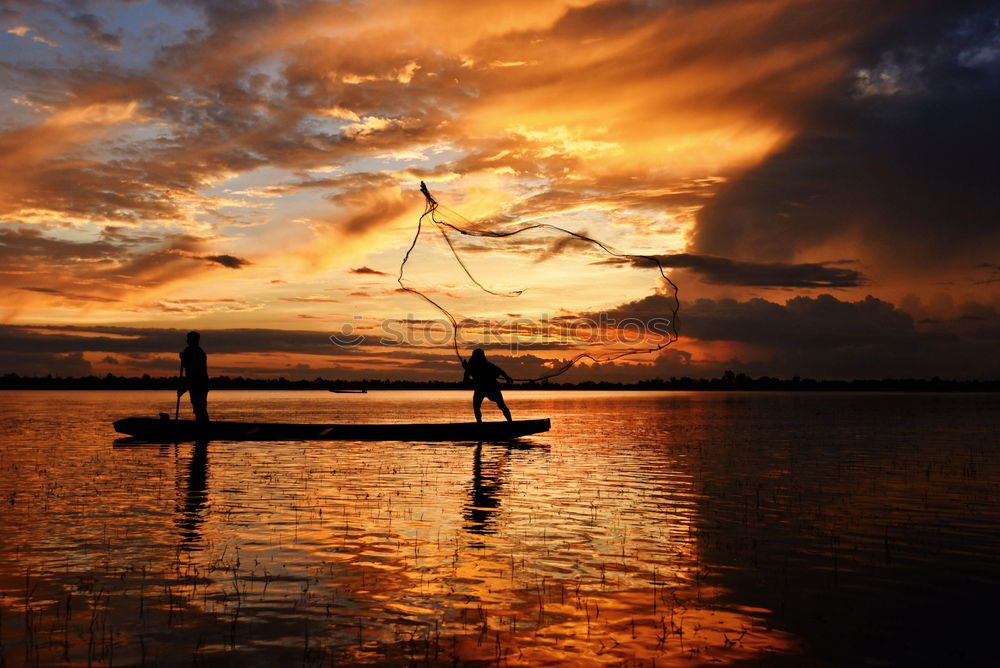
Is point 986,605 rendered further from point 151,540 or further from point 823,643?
point 151,540

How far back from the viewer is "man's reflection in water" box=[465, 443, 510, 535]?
15.5 metres

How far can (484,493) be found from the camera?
19859 mm

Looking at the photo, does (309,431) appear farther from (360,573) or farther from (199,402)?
(360,573)

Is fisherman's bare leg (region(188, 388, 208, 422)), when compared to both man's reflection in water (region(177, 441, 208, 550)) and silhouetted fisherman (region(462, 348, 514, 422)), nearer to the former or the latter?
man's reflection in water (region(177, 441, 208, 550))

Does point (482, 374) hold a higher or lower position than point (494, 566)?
higher

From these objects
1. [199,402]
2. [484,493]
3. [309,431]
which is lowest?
[484,493]

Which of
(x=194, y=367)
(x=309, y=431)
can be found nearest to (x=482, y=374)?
(x=309, y=431)

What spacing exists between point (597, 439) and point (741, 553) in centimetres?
2783

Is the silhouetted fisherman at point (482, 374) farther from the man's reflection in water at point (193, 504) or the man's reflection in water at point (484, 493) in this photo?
the man's reflection in water at point (193, 504)

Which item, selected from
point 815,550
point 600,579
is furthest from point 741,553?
point 600,579

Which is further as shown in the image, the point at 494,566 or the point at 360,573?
the point at 494,566

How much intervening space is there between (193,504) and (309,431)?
700 inches

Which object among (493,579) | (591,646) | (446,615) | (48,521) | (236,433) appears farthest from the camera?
(236,433)

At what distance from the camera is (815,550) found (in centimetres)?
1369
